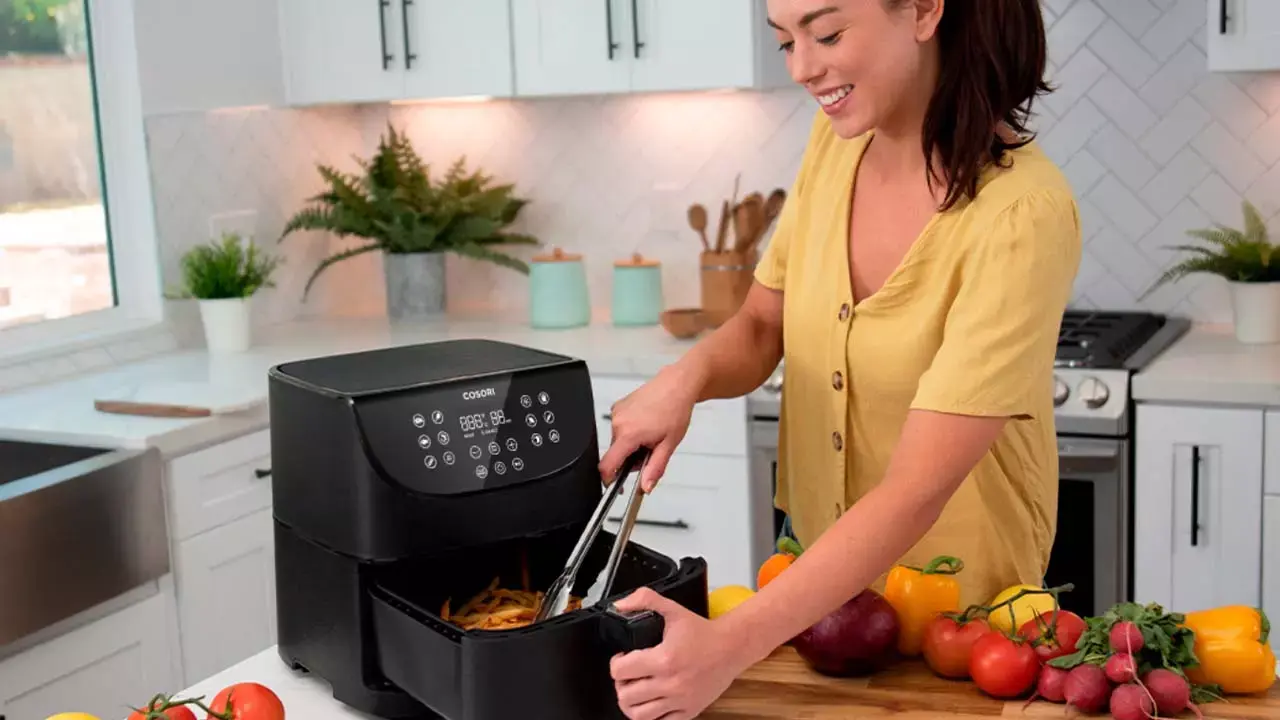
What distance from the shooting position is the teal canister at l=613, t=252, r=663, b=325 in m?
3.76

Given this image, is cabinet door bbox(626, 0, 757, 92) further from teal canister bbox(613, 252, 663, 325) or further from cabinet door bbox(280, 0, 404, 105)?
cabinet door bbox(280, 0, 404, 105)

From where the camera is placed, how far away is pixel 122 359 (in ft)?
11.7

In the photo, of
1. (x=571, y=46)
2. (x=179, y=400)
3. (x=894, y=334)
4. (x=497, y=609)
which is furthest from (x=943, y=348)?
(x=571, y=46)

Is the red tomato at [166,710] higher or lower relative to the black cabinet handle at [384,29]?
lower

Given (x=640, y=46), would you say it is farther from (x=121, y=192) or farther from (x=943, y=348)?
(x=943, y=348)

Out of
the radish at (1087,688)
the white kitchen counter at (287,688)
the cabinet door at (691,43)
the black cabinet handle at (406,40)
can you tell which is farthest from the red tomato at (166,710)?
the black cabinet handle at (406,40)

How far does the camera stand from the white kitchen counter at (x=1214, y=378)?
2.84 meters

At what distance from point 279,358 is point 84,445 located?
76 centimetres

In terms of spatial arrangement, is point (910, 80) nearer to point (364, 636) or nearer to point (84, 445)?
point (364, 636)

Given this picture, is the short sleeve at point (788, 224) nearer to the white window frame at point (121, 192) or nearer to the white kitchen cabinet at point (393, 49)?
the white kitchen cabinet at point (393, 49)

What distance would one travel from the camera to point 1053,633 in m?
1.48

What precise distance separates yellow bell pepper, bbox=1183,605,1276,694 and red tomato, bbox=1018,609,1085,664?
11 cm

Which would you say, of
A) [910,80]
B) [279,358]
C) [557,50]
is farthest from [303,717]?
[557,50]

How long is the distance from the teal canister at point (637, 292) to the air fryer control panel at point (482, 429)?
2.17 m
